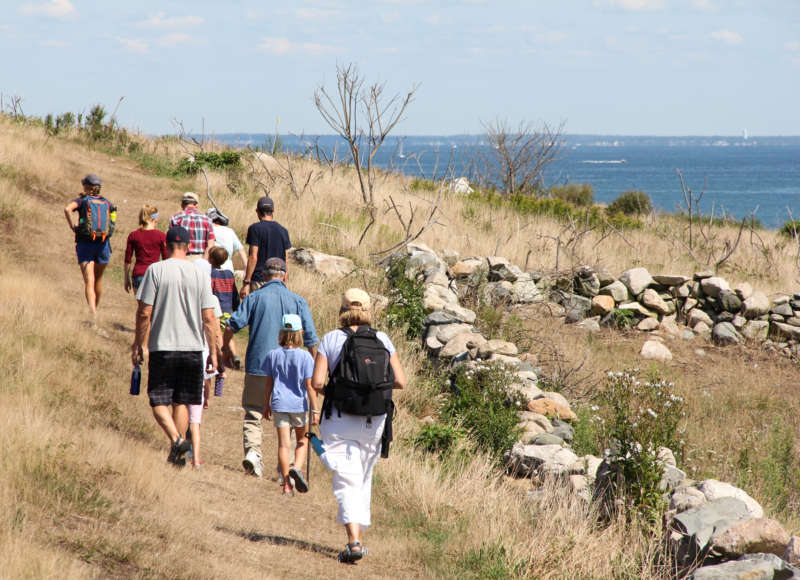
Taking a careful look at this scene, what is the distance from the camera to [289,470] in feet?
19.5

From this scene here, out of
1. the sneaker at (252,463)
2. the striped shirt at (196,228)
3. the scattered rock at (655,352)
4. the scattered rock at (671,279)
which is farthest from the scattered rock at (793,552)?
the scattered rock at (671,279)

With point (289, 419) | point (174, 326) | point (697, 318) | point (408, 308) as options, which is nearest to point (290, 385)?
point (289, 419)

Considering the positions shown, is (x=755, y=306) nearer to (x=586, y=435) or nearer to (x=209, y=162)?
(x=586, y=435)

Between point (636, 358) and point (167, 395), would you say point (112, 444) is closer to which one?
point (167, 395)

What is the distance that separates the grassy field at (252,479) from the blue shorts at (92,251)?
0.79 m

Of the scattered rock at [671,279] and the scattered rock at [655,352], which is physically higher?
the scattered rock at [671,279]

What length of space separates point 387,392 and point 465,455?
3.38 metres

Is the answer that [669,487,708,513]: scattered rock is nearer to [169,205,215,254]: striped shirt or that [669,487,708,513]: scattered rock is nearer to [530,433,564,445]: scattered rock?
[530,433,564,445]: scattered rock

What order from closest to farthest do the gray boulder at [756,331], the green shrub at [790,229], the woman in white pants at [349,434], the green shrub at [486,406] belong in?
1. the woman in white pants at [349,434]
2. the green shrub at [486,406]
3. the gray boulder at [756,331]
4. the green shrub at [790,229]

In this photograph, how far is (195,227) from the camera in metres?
8.34

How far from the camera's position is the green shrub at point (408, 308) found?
1203 centimetres

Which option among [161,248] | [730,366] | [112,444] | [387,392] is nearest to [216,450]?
[112,444]

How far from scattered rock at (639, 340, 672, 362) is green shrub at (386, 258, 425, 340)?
3.96m

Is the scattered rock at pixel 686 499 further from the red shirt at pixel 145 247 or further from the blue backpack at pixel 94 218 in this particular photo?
the blue backpack at pixel 94 218
